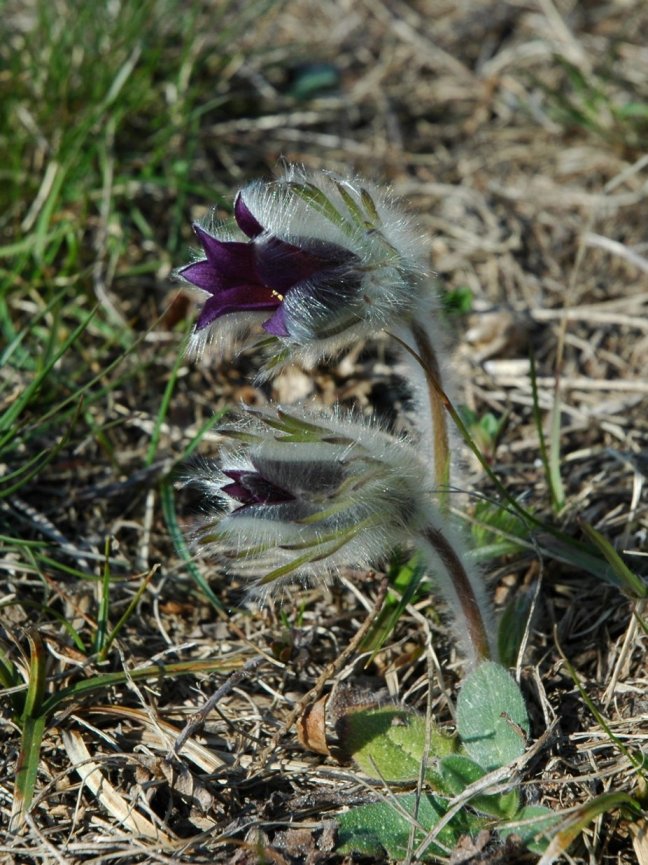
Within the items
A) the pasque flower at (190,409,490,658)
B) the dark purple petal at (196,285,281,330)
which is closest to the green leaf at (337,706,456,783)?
the pasque flower at (190,409,490,658)

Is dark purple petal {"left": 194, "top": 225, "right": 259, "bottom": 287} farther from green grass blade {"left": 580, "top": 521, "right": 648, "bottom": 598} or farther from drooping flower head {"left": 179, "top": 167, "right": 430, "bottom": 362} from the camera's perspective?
green grass blade {"left": 580, "top": 521, "right": 648, "bottom": 598}

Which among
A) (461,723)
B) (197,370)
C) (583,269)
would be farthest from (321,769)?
(583,269)

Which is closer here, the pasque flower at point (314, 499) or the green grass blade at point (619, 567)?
the pasque flower at point (314, 499)

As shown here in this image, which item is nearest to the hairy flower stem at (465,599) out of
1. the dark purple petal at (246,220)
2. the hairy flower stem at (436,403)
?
the hairy flower stem at (436,403)

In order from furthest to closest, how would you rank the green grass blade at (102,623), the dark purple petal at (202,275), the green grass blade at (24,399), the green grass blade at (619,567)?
the green grass blade at (24,399) → the green grass blade at (102,623) → the green grass blade at (619,567) → the dark purple petal at (202,275)

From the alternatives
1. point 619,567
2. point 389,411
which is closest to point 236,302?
point 619,567

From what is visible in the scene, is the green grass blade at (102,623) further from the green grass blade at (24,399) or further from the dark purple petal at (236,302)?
the dark purple petal at (236,302)

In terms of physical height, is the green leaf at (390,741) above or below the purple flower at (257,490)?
below

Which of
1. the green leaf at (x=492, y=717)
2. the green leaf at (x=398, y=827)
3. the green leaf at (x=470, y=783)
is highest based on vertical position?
the green leaf at (x=492, y=717)

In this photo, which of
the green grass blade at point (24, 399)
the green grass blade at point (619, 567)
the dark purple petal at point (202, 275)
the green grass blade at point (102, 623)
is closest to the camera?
the dark purple petal at point (202, 275)
